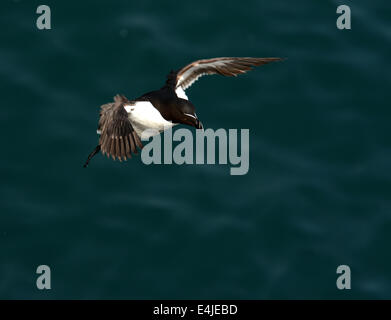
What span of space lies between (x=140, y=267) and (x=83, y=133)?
3.28m

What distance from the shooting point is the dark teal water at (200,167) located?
81.9ft

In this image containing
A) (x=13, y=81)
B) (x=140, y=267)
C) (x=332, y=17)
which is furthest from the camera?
(x=332, y=17)

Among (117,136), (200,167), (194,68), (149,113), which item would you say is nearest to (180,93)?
(194,68)

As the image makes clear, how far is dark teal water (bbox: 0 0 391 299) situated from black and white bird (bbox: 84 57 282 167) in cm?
429

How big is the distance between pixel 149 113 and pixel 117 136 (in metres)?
0.92

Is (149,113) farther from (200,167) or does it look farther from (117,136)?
(200,167)

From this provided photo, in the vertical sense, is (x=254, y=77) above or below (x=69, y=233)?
above

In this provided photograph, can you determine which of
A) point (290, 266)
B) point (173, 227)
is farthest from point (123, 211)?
point (290, 266)

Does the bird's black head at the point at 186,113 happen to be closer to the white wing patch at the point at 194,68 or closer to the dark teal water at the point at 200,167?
the white wing patch at the point at 194,68

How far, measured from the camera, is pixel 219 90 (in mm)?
26844

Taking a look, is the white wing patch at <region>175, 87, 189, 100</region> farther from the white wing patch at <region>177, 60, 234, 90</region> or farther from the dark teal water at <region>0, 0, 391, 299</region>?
the dark teal water at <region>0, 0, 391, 299</region>

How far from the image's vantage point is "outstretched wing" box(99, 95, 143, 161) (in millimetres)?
20000

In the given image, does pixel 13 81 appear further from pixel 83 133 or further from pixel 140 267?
pixel 140 267

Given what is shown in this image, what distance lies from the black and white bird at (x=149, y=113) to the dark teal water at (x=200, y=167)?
4.29 m
